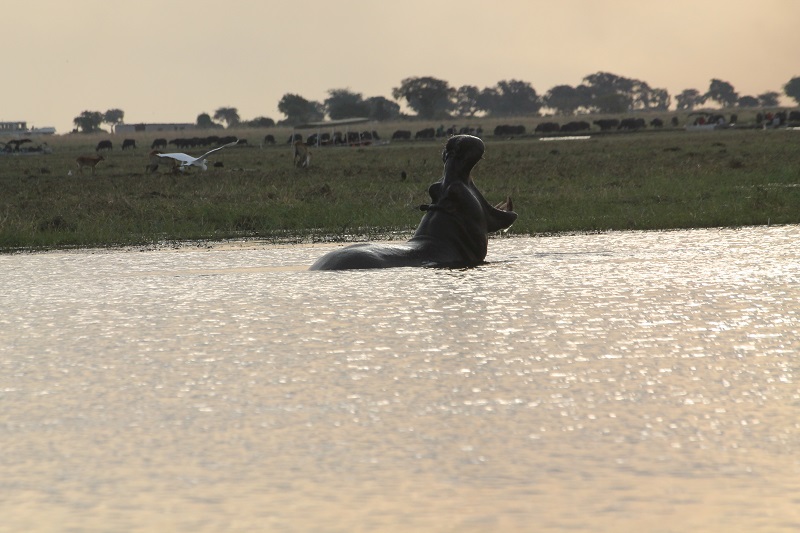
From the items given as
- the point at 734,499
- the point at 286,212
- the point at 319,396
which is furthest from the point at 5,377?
the point at 286,212

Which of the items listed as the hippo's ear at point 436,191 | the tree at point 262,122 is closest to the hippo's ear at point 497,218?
the hippo's ear at point 436,191

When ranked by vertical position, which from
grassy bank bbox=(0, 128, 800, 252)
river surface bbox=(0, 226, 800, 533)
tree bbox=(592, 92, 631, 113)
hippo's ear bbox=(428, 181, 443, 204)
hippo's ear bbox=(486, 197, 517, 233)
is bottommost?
river surface bbox=(0, 226, 800, 533)

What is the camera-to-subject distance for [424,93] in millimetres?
170625

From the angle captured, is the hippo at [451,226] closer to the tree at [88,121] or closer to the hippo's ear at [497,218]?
the hippo's ear at [497,218]

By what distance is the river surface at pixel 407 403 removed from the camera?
465cm

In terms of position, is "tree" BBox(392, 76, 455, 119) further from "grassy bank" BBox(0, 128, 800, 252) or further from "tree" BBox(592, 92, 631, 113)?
"grassy bank" BBox(0, 128, 800, 252)

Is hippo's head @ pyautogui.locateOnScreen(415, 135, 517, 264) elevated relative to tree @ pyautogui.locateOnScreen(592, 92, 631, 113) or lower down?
lower down

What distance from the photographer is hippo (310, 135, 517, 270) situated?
1180 cm

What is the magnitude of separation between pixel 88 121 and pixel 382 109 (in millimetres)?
41422

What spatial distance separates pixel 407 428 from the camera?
5.80 metres

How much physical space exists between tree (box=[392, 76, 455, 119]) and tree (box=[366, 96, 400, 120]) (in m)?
2.41

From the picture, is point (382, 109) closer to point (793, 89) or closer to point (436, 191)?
point (793, 89)

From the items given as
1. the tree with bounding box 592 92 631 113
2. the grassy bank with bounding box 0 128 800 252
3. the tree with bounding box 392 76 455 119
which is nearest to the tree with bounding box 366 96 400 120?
the tree with bounding box 392 76 455 119

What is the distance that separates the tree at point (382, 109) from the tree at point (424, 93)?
241 centimetres
